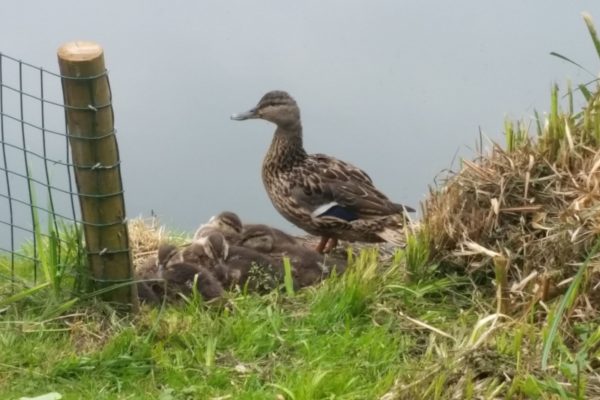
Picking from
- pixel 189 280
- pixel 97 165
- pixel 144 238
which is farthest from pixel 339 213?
pixel 97 165

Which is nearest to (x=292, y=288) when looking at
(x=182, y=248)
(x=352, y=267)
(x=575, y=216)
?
(x=352, y=267)

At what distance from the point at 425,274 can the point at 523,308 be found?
615 millimetres

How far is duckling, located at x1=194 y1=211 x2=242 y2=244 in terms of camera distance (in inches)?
263

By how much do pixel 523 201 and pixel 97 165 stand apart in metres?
1.88

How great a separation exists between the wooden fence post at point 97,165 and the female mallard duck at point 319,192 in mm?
1564

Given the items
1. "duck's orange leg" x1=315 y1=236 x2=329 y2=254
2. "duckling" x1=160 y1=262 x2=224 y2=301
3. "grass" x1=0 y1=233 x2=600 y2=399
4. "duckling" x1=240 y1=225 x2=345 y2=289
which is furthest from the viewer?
"duck's orange leg" x1=315 y1=236 x2=329 y2=254

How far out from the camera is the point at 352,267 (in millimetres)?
5688

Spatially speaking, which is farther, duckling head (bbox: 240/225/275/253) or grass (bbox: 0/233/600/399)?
duckling head (bbox: 240/225/275/253)

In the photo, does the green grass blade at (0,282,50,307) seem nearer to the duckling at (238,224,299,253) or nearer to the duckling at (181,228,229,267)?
the duckling at (181,228,229,267)

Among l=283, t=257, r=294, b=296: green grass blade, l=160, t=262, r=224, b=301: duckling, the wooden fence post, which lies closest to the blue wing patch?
l=283, t=257, r=294, b=296: green grass blade

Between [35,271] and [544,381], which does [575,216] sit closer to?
[544,381]

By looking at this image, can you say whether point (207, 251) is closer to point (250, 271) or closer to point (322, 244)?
point (250, 271)

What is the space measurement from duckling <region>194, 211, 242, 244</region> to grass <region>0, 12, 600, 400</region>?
809mm

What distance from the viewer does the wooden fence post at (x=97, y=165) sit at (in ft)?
17.6
